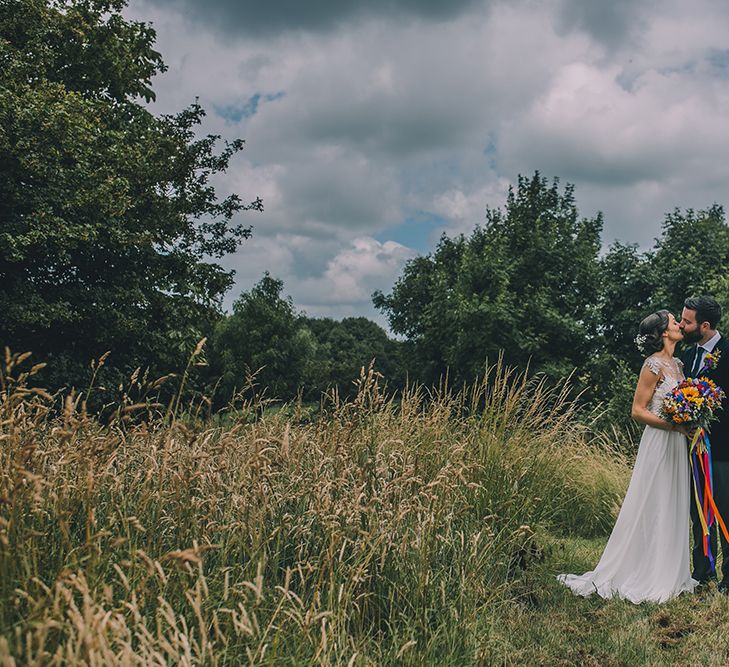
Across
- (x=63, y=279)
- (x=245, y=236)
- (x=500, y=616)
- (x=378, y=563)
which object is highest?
(x=245, y=236)

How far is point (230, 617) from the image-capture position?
3072mm

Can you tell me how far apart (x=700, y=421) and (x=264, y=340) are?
3676 centimetres

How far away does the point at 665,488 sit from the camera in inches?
237

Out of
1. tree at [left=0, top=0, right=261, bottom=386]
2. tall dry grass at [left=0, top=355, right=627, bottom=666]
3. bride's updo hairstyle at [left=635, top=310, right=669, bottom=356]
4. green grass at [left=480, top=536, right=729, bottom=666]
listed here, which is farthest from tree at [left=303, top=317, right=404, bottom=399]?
tall dry grass at [left=0, top=355, right=627, bottom=666]

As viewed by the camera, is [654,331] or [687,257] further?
[687,257]

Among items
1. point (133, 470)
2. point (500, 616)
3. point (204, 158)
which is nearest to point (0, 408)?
point (133, 470)

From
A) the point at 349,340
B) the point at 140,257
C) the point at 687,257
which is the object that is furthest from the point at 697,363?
the point at 349,340

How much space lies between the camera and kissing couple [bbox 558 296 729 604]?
5828 mm

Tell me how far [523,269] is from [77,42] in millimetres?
20338

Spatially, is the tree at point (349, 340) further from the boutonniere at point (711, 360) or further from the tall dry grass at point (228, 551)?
the tall dry grass at point (228, 551)

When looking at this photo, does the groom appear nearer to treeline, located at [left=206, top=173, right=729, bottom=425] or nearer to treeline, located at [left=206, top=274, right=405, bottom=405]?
treeline, located at [left=206, top=173, right=729, bottom=425]

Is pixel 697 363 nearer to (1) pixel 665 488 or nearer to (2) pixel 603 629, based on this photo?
(1) pixel 665 488

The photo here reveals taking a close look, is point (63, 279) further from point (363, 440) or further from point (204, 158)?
point (363, 440)

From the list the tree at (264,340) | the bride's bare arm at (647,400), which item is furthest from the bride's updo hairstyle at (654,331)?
the tree at (264,340)
